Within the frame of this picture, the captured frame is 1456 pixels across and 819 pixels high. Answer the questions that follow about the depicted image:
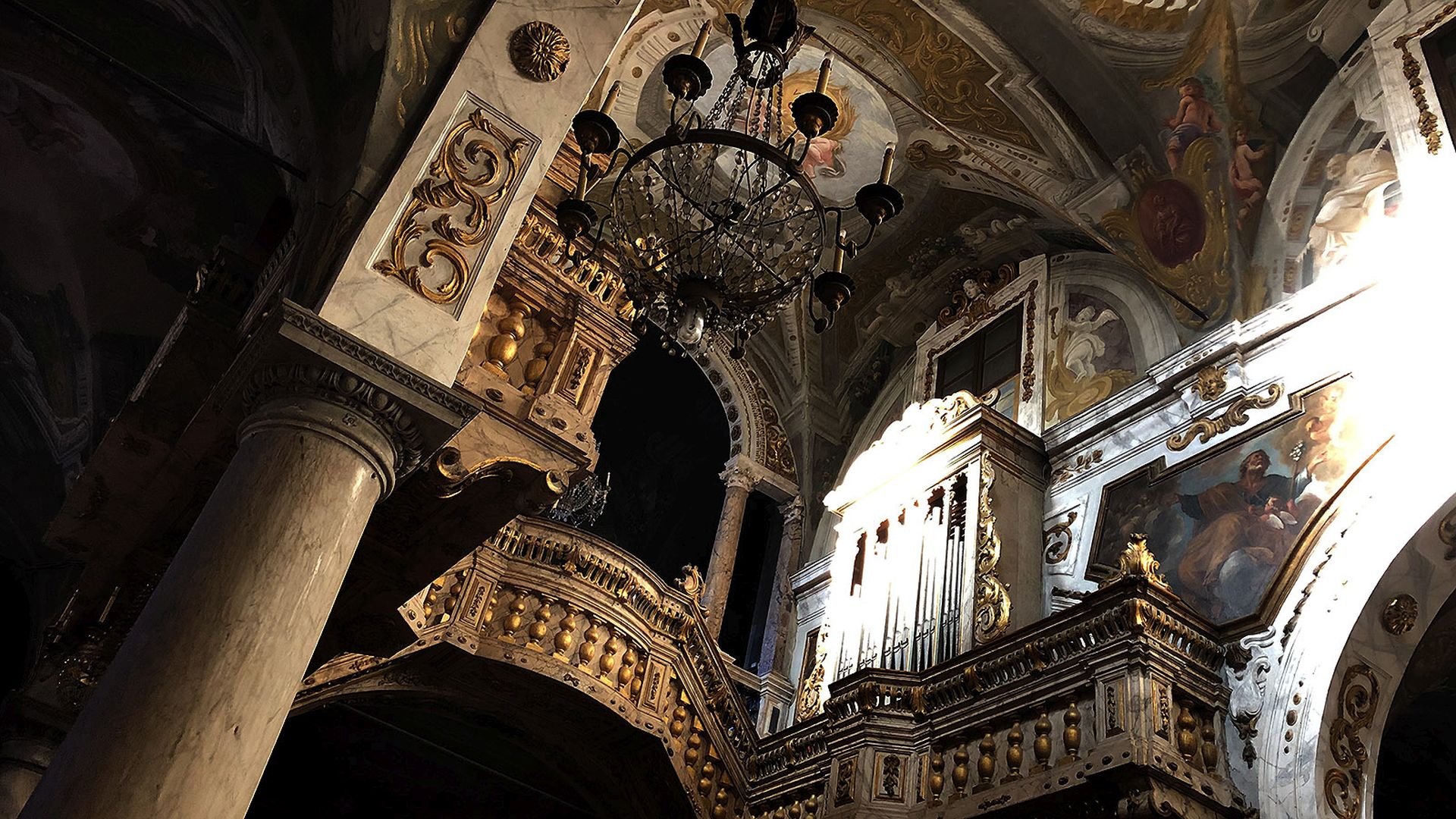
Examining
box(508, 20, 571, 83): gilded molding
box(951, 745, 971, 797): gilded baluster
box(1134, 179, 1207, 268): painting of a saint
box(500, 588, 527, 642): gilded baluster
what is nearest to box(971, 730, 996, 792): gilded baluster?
box(951, 745, 971, 797): gilded baluster

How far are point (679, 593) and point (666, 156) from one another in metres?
3.84

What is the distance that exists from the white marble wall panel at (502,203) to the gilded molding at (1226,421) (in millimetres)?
5521

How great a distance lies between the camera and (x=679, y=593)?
9.21m

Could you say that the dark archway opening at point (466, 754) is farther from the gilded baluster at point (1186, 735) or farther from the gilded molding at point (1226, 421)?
the gilded molding at point (1226, 421)

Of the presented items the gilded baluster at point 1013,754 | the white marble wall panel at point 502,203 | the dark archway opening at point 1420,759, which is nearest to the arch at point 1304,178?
the dark archway opening at point 1420,759

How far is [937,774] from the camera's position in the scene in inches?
294

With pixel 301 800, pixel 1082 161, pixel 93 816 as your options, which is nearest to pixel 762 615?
pixel 301 800

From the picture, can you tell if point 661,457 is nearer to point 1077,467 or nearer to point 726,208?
point 1077,467

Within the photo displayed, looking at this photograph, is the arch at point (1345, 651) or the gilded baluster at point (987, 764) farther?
the gilded baluster at point (987, 764)

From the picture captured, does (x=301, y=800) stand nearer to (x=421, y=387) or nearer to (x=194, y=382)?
(x=194, y=382)

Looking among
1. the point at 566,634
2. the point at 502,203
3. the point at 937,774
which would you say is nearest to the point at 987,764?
the point at 937,774

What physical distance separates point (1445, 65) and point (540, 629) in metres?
7.77

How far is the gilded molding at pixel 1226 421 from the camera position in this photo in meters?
8.30

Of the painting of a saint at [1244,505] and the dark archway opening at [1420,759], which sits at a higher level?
the painting of a saint at [1244,505]
